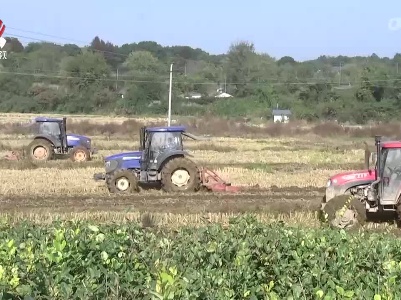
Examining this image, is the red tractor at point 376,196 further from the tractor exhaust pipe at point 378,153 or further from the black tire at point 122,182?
the black tire at point 122,182

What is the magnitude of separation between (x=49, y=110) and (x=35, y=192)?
51.8m

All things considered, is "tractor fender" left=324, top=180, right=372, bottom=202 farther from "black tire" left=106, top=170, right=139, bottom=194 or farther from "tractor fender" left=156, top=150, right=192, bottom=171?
"black tire" left=106, top=170, right=139, bottom=194

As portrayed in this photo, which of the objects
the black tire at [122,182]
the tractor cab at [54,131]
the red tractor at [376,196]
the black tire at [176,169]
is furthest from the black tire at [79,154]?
the red tractor at [376,196]

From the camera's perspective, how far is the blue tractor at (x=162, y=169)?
58.6 feet

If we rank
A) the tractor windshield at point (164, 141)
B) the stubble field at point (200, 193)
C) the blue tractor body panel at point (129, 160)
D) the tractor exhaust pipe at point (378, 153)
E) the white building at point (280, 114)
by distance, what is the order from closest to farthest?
the tractor exhaust pipe at point (378, 153)
the stubble field at point (200, 193)
the tractor windshield at point (164, 141)
the blue tractor body panel at point (129, 160)
the white building at point (280, 114)

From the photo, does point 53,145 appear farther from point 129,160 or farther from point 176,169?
point 176,169

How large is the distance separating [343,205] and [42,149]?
1501cm

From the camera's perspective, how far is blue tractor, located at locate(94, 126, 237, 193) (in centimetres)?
1788

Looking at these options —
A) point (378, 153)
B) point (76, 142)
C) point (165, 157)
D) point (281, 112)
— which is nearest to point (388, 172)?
point (378, 153)

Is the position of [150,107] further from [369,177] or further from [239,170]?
[369,177]

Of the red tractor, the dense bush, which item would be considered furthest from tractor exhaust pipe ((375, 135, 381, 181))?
the dense bush

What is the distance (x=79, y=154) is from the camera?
25.5 metres

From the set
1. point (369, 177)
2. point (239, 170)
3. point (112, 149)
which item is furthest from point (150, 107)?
point (369, 177)

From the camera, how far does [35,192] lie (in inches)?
733
